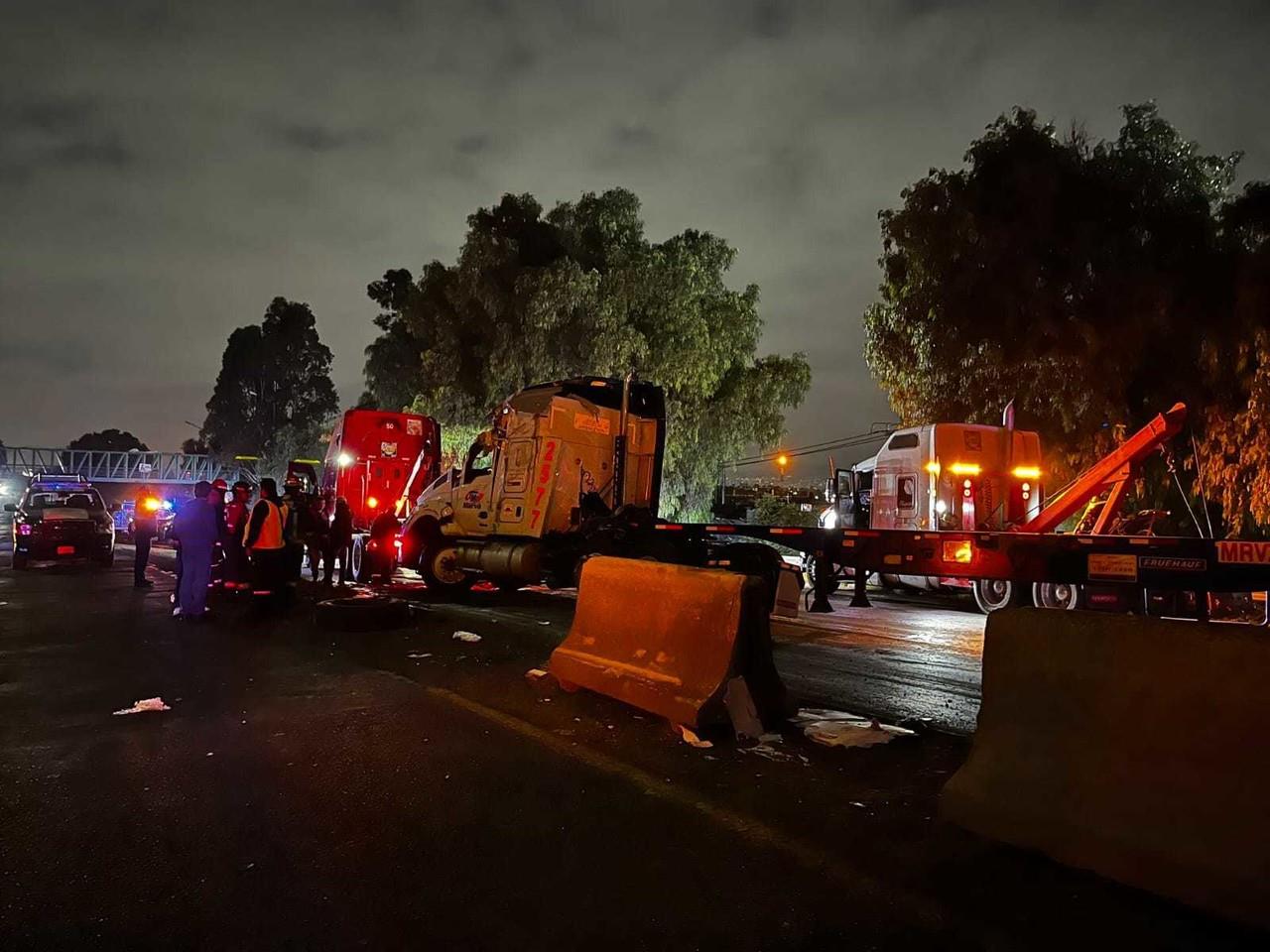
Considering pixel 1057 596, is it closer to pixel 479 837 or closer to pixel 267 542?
pixel 479 837

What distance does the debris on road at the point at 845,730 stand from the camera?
5.27 meters

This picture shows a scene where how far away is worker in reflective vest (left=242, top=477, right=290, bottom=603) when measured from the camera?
1045cm

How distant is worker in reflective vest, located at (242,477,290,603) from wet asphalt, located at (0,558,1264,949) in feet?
13.0

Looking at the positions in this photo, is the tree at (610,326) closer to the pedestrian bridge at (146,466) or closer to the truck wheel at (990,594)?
the truck wheel at (990,594)

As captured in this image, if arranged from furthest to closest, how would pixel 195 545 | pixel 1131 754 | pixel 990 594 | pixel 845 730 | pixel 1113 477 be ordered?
pixel 990 594
pixel 1113 477
pixel 195 545
pixel 845 730
pixel 1131 754

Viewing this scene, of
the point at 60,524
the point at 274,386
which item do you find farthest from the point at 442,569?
the point at 274,386

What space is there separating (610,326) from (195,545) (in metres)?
14.7

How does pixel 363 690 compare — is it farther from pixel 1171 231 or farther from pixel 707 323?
pixel 707 323

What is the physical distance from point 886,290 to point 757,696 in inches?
618

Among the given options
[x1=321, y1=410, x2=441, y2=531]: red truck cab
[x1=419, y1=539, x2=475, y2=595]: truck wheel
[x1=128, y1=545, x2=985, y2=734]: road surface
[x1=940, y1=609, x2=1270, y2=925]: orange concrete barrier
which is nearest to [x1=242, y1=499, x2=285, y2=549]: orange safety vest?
[x1=128, y1=545, x2=985, y2=734]: road surface

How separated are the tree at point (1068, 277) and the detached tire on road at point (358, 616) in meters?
13.1

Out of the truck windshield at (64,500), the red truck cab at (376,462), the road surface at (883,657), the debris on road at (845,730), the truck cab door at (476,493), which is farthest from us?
the truck windshield at (64,500)

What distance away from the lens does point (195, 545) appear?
10367 millimetres

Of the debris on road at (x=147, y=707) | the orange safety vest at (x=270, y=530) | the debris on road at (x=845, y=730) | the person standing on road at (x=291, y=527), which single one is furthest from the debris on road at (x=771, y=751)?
the person standing on road at (x=291, y=527)
